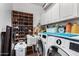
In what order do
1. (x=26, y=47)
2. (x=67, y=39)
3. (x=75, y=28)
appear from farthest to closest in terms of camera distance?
(x=26, y=47) < (x=75, y=28) < (x=67, y=39)

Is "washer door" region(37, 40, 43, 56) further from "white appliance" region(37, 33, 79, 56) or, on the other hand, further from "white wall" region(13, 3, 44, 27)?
"white wall" region(13, 3, 44, 27)

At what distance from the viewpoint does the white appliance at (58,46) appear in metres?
0.86

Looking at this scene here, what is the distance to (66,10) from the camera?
126 centimetres

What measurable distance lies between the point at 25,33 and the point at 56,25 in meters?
0.45

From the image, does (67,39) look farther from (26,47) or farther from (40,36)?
(26,47)

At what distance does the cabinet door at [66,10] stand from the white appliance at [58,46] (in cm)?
34

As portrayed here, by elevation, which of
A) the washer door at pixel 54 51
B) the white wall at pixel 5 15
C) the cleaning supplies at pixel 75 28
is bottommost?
the washer door at pixel 54 51

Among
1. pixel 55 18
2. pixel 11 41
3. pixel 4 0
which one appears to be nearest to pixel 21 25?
pixel 11 41

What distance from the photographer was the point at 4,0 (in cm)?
118

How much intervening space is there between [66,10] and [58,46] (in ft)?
1.66

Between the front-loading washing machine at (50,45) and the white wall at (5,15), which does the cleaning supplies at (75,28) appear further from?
the white wall at (5,15)

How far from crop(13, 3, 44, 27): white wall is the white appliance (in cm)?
22

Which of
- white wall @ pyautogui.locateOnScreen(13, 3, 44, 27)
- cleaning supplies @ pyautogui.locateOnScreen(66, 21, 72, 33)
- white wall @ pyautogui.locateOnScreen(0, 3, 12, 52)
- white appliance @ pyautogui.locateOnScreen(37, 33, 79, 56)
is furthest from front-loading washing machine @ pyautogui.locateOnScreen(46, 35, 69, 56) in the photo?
white wall @ pyautogui.locateOnScreen(0, 3, 12, 52)

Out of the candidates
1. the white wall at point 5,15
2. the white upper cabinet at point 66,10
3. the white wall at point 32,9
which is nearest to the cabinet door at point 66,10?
the white upper cabinet at point 66,10
